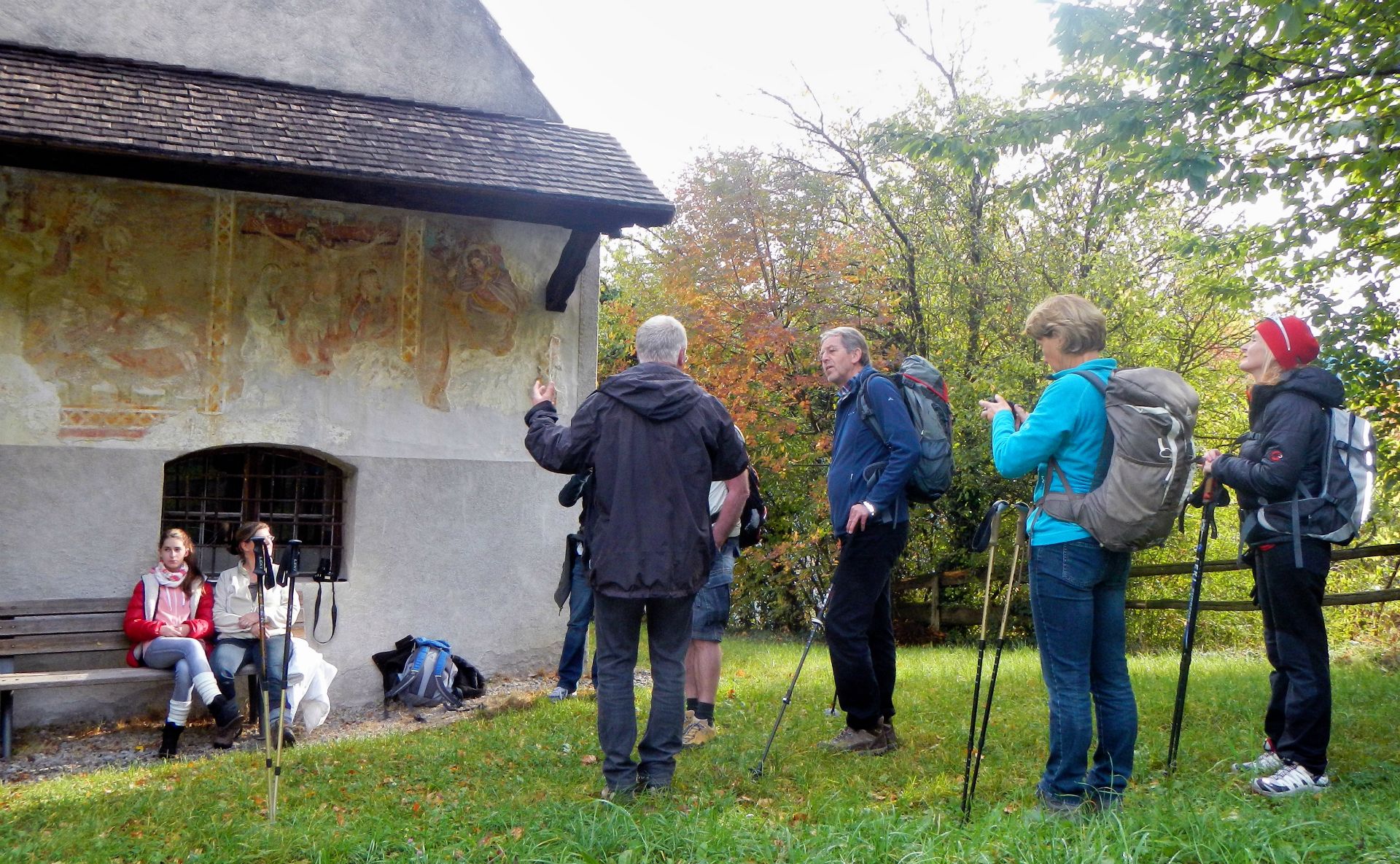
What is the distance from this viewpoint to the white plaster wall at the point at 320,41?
833 cm

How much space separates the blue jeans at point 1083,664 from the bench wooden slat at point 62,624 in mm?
6423

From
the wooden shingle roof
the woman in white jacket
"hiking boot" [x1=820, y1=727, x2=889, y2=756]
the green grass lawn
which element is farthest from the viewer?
the woman in white jacket

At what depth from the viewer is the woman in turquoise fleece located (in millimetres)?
4035

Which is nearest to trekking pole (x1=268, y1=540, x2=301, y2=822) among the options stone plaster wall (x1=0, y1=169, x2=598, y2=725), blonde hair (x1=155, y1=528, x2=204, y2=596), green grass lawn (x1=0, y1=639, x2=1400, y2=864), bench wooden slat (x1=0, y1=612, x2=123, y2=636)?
green grass lawn (x1=0, y1=639, x2=1400, y2=864)

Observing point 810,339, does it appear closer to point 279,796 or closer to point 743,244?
point 743,244

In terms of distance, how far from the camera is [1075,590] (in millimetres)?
4043

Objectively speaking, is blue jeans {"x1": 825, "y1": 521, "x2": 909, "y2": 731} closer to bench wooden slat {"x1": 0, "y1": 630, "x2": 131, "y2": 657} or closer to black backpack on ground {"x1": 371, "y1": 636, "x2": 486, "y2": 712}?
black backpack on ground {"x1": 371, "y1": 636, "x2": 486, "y2": 712}

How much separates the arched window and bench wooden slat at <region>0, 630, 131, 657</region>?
0.99 m

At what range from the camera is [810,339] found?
1519 cm

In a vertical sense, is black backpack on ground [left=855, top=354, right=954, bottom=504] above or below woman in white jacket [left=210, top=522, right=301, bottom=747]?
above

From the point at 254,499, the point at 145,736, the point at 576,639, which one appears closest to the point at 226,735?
the point at 145,736

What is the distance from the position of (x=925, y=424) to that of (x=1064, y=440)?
128cm

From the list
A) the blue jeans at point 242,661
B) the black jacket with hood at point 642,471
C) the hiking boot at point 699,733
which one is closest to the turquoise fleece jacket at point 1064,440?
the black jacket with hood at point 642,471

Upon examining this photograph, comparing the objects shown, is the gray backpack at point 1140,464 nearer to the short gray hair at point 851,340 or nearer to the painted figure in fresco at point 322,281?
the short gray hair at point 851,340
